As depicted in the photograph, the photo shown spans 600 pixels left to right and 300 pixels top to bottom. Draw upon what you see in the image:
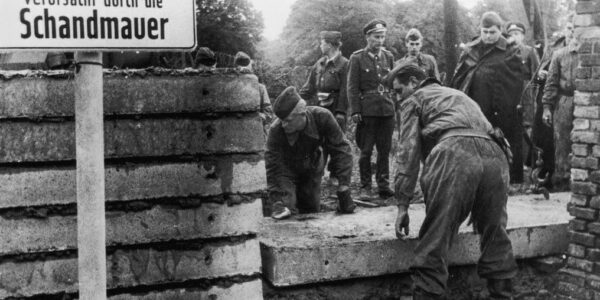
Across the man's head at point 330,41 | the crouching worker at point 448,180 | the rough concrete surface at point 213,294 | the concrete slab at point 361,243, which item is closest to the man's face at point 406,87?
the crouching worker at point 448,180

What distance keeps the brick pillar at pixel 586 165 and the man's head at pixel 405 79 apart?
1.23 metres

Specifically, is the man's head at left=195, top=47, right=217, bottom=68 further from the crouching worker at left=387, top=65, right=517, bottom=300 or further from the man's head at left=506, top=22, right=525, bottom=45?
the man's head at left=506, top=22, right=525, bottom=45

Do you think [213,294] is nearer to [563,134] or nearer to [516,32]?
[563,134]

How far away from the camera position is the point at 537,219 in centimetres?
571

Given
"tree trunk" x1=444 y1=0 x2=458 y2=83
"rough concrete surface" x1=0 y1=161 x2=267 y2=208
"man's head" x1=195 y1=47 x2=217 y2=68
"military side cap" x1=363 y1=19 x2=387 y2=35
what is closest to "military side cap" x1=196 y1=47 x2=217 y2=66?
"man's head" x1=195 y1=47 x2=217 y2=68

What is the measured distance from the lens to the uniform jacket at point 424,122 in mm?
4727

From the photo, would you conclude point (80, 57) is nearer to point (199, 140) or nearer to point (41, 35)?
point (41, 35)

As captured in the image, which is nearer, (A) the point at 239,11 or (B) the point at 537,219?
(B) the point at 537,219

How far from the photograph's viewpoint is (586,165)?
4992 millimetres

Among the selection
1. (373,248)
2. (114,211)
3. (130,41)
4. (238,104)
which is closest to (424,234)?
(373,248)

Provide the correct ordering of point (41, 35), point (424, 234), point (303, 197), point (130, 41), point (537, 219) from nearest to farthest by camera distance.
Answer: point (41, 35)
point (130, 41)
point (424, 234)
point (537, 219)
point (303, 197)

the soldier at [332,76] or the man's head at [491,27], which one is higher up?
the man's head at [491,27]

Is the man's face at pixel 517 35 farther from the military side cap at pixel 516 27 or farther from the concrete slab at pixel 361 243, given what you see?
the concrete slab at pixel 361 243

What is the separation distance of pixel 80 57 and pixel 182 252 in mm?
1324
